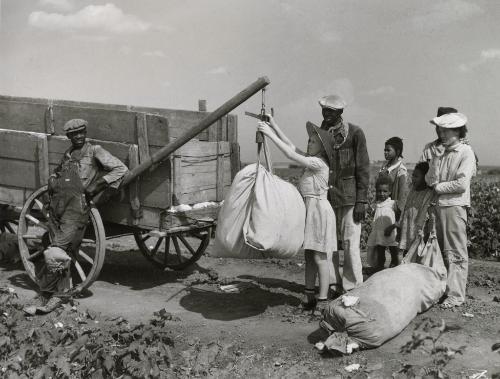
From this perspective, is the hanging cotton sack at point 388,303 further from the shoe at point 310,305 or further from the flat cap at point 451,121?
the flat cap at point 451,121

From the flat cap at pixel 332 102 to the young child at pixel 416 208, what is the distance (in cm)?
105

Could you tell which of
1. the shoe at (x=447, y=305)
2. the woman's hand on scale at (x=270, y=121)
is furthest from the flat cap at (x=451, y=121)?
the shoe at (x=447, y=305)

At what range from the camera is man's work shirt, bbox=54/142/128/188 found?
5.34 m

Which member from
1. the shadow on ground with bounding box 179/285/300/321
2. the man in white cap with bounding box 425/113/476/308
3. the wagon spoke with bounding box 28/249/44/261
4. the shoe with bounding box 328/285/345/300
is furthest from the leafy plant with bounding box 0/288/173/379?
the man in white cap with bounding box 425/113/476/308

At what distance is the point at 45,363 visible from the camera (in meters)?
4.09

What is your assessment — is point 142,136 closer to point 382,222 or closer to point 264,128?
point 264,128

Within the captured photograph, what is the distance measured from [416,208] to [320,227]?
43.7 inches

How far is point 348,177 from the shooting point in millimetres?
5113

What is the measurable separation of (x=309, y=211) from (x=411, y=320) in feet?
3.84

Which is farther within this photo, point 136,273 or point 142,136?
point 136,273

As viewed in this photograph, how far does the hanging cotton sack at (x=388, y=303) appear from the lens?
4.06m

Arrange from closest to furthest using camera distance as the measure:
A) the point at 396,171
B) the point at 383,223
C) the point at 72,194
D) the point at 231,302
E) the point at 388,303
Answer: the point at 388,303 < the point at 72,194 < the point at 231,302 < the point at 383,223 < the point at 396,171

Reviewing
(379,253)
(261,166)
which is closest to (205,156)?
(261,166)

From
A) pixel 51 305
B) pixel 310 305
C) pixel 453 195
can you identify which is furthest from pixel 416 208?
pixel 51 305
